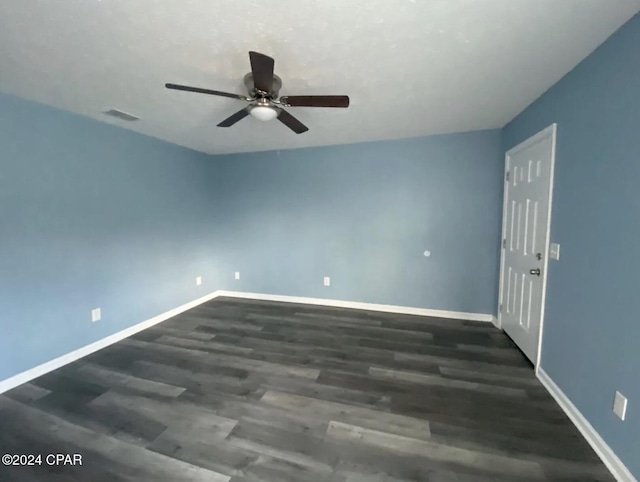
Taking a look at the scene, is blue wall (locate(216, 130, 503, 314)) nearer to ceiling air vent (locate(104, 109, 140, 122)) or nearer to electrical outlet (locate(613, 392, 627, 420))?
ceiling air vent (locate(104, 109, 140, 122))

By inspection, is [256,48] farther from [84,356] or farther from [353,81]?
[84,356]

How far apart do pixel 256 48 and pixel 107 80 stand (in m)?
1.25

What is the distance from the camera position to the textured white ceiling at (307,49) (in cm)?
139

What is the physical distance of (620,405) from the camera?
5.01 feet

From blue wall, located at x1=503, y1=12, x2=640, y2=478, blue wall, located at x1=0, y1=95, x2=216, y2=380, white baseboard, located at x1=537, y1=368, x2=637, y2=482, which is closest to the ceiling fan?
blue wall, located at x1=503, y1=12, x2=640, y2=478

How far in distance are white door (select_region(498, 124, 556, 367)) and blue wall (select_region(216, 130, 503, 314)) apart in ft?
1.19

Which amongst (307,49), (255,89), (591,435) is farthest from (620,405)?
(255,89)

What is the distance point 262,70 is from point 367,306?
336 cm

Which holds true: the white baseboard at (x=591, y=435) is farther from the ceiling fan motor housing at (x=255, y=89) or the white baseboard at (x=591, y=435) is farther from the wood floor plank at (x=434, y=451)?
the ceiling fan motor housing at (x=255, y=89)

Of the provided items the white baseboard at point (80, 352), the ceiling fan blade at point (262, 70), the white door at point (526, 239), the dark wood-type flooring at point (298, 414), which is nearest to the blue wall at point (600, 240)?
the white door at point (526, 239)

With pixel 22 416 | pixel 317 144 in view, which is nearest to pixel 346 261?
pixel 317 144

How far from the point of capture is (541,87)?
89.7 inches

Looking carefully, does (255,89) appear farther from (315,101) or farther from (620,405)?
(620,405)

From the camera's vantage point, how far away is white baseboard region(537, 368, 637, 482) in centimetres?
149
